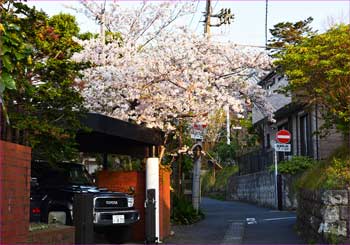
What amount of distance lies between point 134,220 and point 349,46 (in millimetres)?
6321

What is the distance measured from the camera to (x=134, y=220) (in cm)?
1333

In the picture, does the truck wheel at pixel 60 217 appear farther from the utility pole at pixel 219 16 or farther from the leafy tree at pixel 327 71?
the utility pole at pixel 219 16

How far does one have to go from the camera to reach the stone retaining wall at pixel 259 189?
25528 millimetres

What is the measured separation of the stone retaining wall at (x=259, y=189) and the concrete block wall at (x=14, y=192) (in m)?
17.6

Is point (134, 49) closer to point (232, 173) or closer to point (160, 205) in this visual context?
point (160, 205)

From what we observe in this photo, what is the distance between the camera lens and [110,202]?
1285 centimetres

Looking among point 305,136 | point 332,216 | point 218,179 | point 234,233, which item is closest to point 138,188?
point 234,233

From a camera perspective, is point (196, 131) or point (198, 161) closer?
point (196, 131)

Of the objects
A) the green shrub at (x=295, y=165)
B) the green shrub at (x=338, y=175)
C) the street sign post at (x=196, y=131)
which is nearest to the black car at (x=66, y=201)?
the green shrub at (x=338, y=175)

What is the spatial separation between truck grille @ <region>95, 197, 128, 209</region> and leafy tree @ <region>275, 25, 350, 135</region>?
484 centimetres

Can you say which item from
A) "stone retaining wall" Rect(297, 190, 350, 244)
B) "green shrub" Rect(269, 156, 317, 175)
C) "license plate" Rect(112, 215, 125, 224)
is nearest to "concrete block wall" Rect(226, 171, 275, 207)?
"green shrub" Rect(269, 156, 317, 175)

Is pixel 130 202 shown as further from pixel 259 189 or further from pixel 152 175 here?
pixel 259 189

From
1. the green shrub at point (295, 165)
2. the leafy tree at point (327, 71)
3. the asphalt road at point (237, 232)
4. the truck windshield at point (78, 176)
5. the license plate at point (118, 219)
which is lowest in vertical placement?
the asphalt road at point (237, 232)

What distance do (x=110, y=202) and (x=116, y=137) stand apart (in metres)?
1.52
